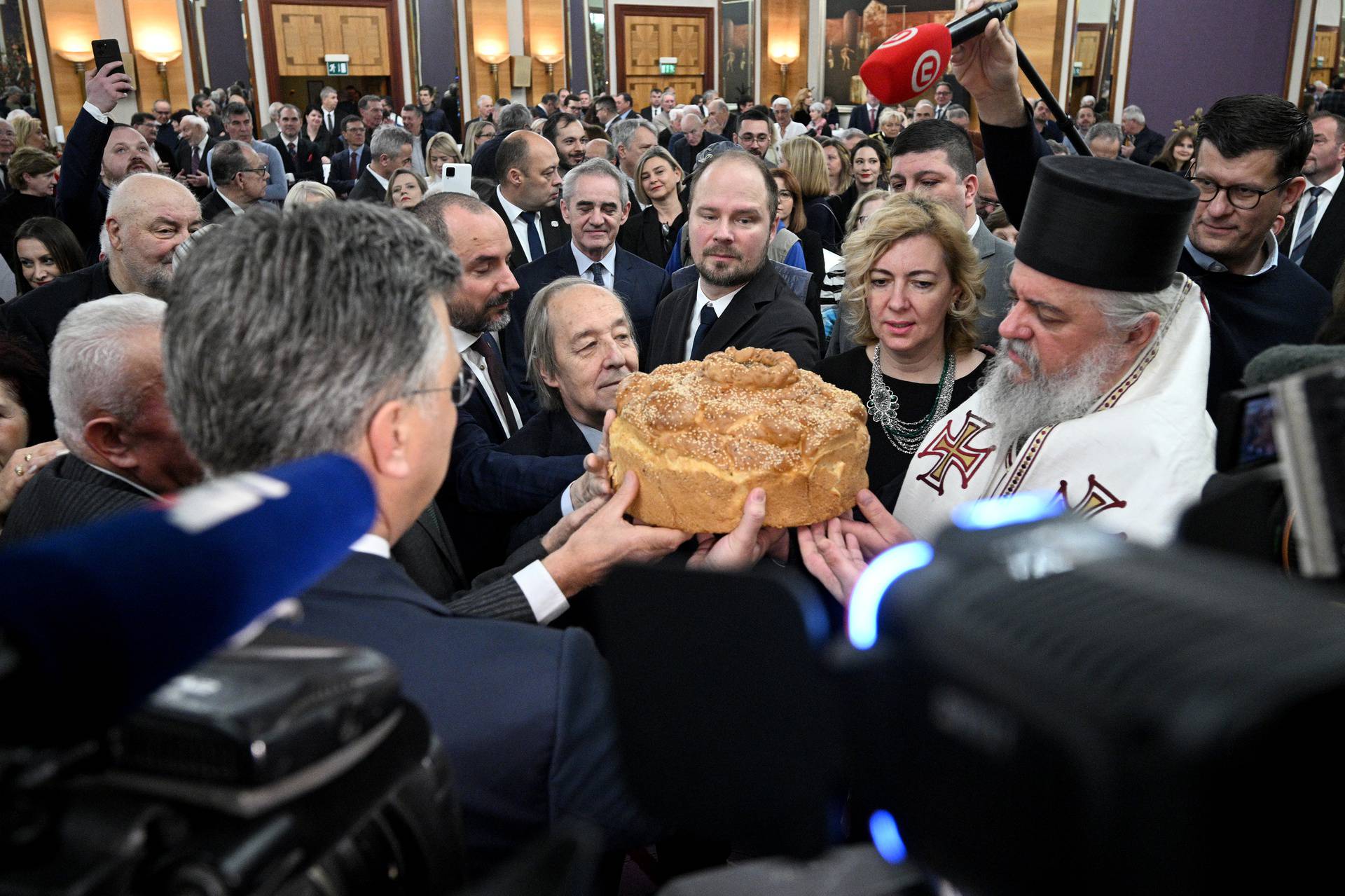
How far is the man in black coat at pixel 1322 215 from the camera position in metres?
3.85

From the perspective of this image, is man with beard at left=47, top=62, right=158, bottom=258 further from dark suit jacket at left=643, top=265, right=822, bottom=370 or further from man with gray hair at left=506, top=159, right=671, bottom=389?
dark suit jacket at left=643, top=265, right=822, bottom=370

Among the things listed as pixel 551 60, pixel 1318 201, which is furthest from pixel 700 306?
pixel 551 60

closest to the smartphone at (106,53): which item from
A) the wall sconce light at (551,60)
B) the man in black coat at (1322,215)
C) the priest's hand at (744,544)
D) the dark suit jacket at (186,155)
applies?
the priest's hand at (744,544)

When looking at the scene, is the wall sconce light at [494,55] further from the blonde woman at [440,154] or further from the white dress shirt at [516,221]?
the white dress shirt at [516,221]

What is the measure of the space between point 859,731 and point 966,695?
14 centimetres

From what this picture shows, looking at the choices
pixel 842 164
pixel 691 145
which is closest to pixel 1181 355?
pixel 842 164

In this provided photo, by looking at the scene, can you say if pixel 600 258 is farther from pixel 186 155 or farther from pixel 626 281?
pixel 186 155

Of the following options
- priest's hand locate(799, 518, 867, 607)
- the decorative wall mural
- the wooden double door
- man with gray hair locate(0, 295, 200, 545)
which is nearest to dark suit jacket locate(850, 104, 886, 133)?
the decorative wall mural

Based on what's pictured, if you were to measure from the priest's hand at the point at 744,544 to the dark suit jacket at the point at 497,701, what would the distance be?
0.62 meters

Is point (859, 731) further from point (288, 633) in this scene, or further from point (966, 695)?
point (288, 633)

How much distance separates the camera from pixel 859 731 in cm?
64

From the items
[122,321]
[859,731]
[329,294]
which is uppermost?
[329,294]

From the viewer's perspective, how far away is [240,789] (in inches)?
22.6

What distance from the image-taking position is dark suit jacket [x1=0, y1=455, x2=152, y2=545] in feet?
5.57
